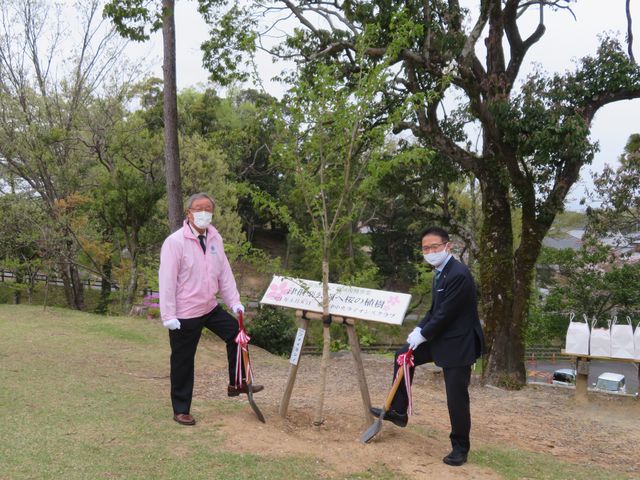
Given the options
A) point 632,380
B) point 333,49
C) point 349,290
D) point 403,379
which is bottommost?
point 632,380

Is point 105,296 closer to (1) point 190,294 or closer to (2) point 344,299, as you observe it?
(1) point 190,294

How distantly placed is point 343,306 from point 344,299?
7cm

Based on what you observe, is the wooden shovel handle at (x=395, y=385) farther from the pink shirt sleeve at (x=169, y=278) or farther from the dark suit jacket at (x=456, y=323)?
the pink shirt sleeve at (x=169, y=278)

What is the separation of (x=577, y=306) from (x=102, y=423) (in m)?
16.1

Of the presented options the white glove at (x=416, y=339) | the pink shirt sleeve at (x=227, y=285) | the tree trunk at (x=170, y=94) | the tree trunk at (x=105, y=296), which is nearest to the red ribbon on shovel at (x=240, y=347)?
the pink shirt sleeve at (x=227, y=285)

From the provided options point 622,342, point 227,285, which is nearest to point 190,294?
point 227,285

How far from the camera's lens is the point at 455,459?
4.55 m

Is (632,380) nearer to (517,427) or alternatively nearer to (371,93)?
(517,427)

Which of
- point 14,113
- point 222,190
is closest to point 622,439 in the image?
point 222,190

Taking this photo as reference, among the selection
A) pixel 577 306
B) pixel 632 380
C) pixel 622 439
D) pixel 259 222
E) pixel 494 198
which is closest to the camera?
pixel 622 439

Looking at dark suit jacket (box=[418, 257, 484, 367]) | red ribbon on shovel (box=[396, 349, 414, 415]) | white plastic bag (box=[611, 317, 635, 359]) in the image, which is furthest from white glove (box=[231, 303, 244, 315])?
white plastic bag (box=[611, 317, 635, 359])

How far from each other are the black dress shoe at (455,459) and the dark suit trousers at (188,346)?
1.98 meters

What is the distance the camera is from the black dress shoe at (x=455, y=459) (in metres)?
4.53

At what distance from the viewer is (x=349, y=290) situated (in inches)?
210
